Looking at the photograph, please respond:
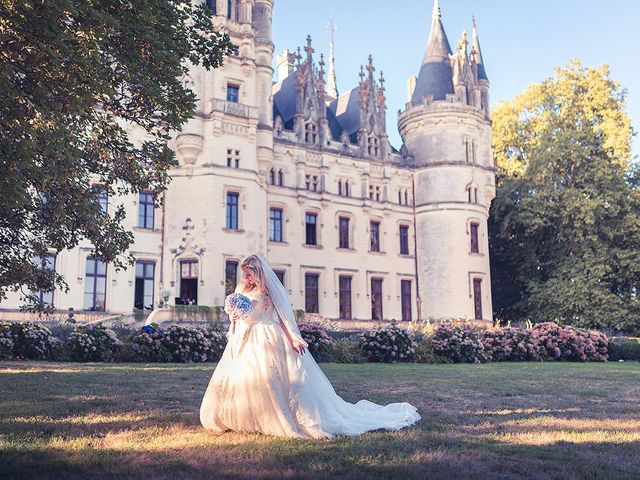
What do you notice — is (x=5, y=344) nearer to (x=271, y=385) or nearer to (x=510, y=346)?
(x=271, y=385)

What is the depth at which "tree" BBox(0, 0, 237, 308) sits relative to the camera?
8195 millimetres

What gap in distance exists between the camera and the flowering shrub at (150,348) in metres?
17.2

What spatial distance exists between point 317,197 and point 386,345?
709 inches

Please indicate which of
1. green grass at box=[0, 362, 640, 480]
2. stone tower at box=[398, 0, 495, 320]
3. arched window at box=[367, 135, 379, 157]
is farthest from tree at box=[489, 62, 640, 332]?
green grass at box=[0, 362, 640, 480]

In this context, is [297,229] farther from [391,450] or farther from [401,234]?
[391,450]

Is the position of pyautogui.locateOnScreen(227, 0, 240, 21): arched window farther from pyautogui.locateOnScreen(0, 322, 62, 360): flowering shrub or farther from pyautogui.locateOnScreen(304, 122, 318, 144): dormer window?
pyautogui.locateOnScreen(0, 322, 62, 360): flowering shrub

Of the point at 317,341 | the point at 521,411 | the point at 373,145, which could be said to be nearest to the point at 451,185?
the point at 373,145

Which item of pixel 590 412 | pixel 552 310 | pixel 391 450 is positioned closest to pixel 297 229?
pixel 552 310

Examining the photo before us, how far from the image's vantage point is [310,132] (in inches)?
1433

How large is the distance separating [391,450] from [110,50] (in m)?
7.39

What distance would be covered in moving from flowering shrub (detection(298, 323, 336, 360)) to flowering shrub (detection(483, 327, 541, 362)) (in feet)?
18.8

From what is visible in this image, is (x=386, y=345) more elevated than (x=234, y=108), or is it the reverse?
(x=234, y=108)

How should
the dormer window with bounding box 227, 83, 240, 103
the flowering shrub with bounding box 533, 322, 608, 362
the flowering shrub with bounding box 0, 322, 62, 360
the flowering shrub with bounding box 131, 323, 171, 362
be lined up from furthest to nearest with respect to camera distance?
1. the dormer window with bounding box 227, 83, 240, 103
2. the flowering shrub with bounding box 533, 322, 608, 362
3. the flowering shrub with bounding box 131, 323, 171, 362
4. the flowering shrub with bounding box 0, 322, 62, 360

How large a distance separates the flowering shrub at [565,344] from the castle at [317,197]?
44.1 feet
